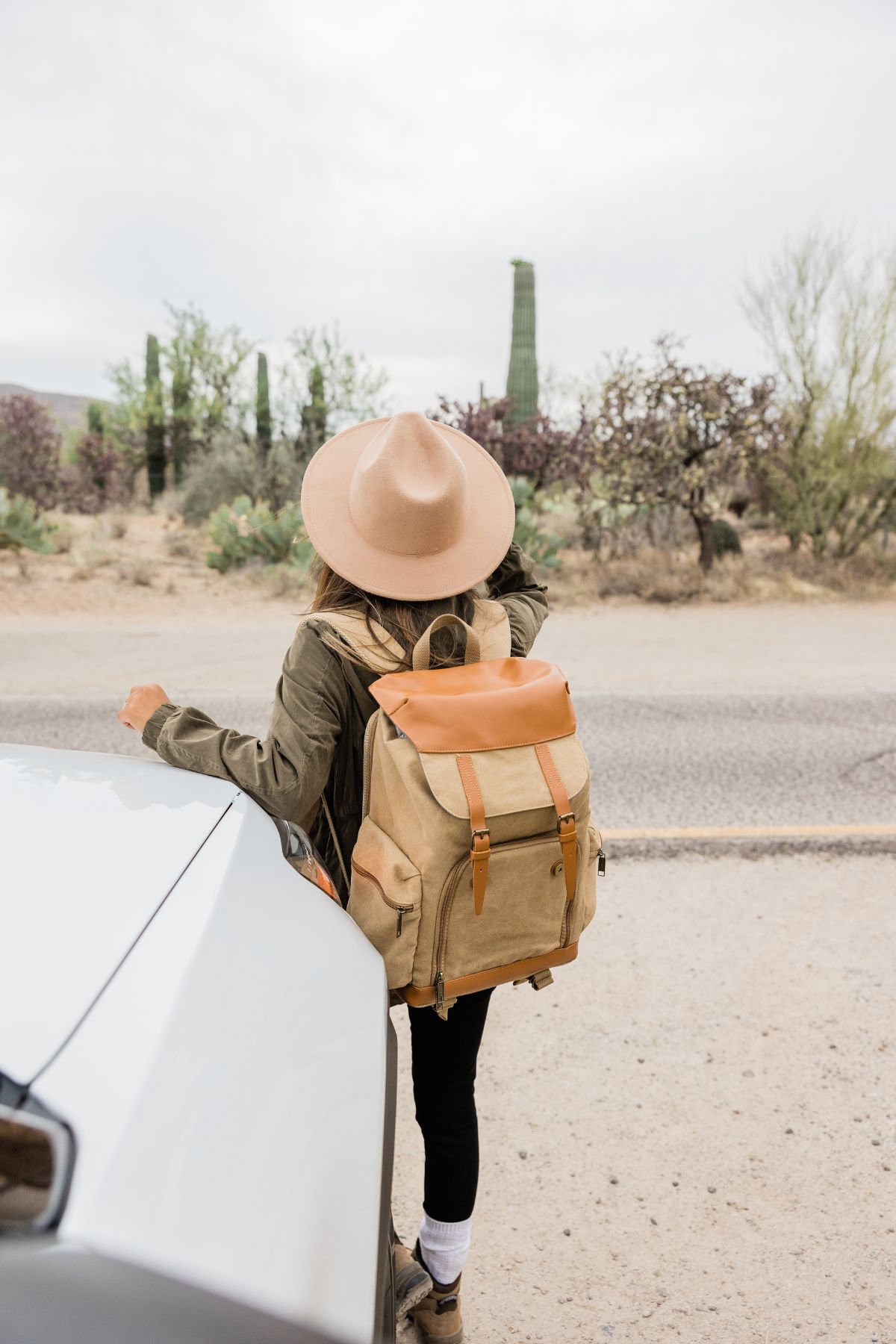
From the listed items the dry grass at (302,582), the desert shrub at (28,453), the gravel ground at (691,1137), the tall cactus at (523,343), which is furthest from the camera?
the desert shrub at (28,453)

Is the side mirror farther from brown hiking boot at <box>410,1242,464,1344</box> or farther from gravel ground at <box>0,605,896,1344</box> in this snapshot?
gravel ground at <box>0,605,896,1344</box>

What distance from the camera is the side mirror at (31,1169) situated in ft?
2.83

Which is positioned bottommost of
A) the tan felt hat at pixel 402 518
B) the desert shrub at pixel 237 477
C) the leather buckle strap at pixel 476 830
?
the leather buckle strap at pixel 476 830

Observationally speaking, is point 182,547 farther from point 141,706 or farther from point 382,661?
point 382,661

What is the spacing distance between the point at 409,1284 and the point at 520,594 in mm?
1421

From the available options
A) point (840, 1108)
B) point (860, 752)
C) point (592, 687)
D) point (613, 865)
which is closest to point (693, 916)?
point (613, 865)

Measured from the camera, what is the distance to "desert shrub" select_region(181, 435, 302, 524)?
21938 millimetres

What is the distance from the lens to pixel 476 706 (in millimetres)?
1609

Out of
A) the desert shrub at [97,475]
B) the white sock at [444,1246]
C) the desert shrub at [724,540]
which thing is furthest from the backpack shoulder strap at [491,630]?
the desert shrub at [97,475]

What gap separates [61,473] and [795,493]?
67.3 ft

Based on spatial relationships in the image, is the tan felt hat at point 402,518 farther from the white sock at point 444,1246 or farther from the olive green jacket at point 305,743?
the white sock at point 444,1246

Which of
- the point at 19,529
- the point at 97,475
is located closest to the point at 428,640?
the point at 19,529

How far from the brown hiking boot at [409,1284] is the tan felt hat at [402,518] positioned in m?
1.29

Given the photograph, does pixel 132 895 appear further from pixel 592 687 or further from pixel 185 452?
→ pixel 185 452
